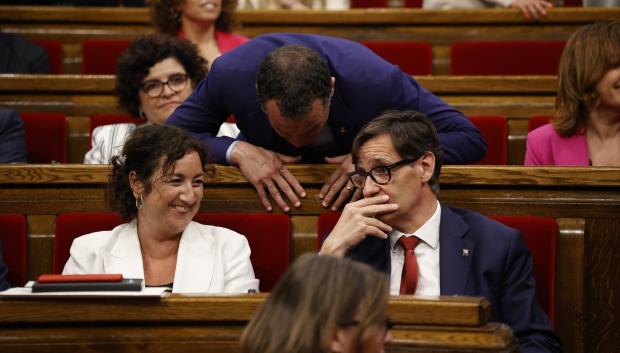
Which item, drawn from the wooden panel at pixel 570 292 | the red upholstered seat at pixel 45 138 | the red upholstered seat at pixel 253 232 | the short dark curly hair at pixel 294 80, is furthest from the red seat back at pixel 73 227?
the wooden panel at pixel 570 292

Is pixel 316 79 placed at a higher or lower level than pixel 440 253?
higher

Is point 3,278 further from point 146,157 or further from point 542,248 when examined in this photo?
point 542,248

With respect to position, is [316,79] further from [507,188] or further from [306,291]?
[306,291]

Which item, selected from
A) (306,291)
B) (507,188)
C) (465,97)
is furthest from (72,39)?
(306,291)

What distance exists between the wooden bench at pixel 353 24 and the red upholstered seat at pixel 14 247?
3.39ft

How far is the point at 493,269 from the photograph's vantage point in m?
1.30

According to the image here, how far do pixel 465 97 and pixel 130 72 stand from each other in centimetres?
65

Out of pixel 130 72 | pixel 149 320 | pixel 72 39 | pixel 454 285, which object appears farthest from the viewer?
pixel 72 39

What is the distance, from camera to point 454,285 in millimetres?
1301

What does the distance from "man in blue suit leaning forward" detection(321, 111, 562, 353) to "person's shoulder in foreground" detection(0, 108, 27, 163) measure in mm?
744

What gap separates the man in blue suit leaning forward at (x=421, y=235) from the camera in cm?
130

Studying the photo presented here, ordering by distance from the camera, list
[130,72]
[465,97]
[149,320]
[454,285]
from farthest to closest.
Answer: [465,97] < [130,72] < [454,285] < [149,320]

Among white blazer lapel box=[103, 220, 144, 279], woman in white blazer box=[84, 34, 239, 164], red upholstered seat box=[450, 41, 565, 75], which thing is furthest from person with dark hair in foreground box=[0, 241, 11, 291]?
red upholstered seat box=[450, 41, 565, 75]

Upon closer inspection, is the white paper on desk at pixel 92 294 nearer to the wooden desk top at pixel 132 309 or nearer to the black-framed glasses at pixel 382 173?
the wooden desk top at pixel 132 309
